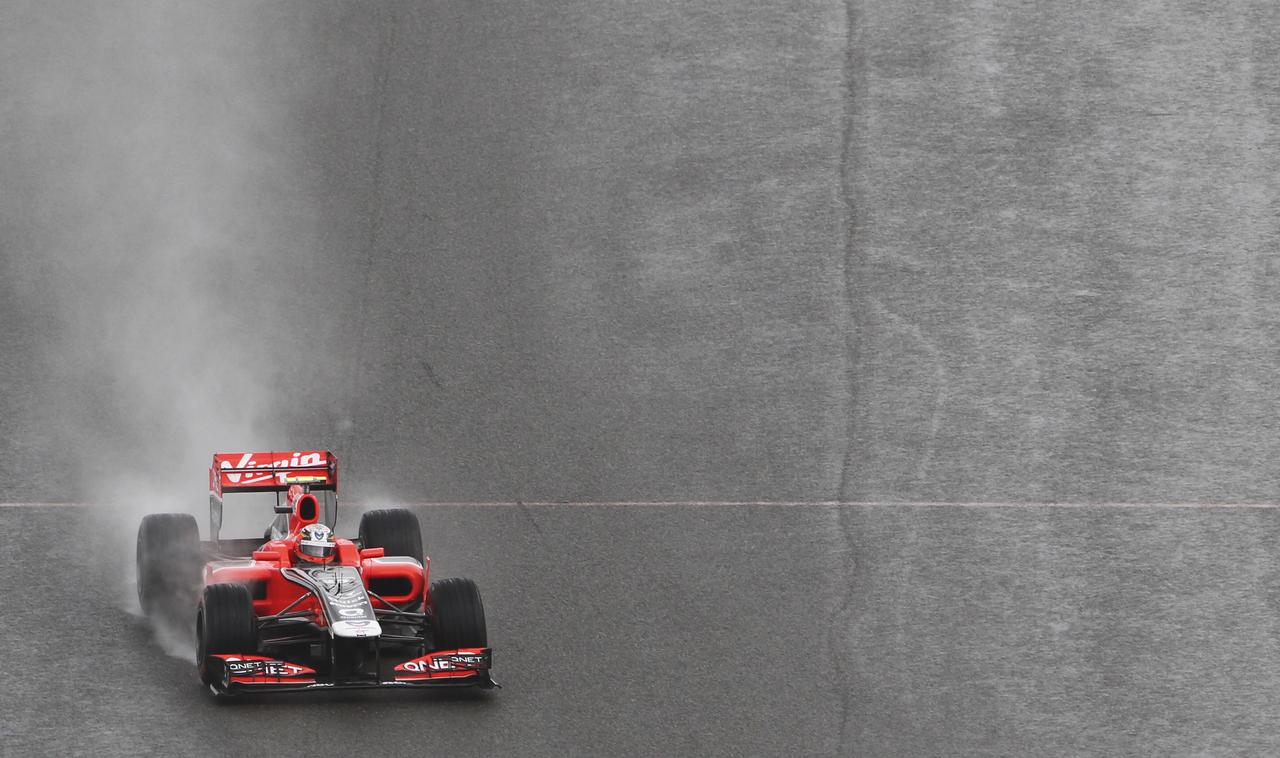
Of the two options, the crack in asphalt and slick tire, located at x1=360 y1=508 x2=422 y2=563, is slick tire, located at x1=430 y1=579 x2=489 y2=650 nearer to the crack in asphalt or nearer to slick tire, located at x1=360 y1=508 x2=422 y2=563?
slick tire, located at x1=360 y1=508 x2=422 y2=563

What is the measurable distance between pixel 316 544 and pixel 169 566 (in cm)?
99

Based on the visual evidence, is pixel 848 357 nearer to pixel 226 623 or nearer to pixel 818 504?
pixel 818 504

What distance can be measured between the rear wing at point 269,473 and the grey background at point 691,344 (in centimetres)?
101

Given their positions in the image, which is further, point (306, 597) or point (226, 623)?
point (306, 597)

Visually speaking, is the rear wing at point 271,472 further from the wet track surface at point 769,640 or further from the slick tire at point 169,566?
the wet track surface at point 769,640

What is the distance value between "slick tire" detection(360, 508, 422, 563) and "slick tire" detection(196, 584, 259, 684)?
156 cm

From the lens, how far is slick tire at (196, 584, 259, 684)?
974 cm

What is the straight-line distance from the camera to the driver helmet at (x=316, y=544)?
1052 cm

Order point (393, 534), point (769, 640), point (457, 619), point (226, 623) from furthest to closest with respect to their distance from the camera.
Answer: point (769, 640) < point (393, 534) < point (457, 619) < point (226, 623)

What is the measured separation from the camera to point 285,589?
10508 millimetres

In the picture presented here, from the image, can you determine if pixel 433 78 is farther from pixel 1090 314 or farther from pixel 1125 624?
pixel 1125 624

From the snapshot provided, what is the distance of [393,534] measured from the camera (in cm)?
1135

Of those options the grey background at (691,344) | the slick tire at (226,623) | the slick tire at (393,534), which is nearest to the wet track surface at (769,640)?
the grey background at (691,344)

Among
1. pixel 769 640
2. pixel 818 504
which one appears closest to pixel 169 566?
pixel 769 640
